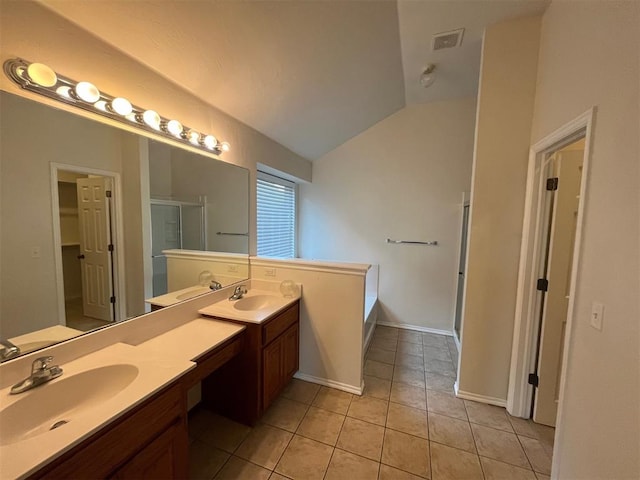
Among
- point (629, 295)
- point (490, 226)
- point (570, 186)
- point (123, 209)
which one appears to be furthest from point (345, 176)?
point (629, 295)

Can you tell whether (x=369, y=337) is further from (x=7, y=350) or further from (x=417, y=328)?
(x=7, y=350)

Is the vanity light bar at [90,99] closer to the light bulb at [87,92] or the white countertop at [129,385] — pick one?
the light bulb at [87,92]

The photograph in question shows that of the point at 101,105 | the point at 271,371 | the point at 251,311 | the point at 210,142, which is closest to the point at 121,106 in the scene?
the point at 101,105

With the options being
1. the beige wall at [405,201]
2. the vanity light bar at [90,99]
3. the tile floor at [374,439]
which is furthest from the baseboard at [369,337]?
the vanity light bar at [90,99]

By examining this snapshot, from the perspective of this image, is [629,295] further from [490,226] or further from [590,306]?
[490,226]

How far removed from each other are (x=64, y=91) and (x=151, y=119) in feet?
1.27

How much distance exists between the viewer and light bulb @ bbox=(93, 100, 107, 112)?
1.27 m

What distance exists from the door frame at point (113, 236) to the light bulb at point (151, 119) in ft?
1.17

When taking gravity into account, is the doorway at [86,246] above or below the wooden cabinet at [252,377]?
above

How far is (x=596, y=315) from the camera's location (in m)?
1.14

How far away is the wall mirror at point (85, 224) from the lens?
3.42 feet

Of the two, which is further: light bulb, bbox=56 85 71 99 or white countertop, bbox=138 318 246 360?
white countertop, bbox=138 318 246 360

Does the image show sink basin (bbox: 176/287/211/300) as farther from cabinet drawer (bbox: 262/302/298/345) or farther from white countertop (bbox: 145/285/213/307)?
cabinet drawer (bbox: 262/302/298/345)

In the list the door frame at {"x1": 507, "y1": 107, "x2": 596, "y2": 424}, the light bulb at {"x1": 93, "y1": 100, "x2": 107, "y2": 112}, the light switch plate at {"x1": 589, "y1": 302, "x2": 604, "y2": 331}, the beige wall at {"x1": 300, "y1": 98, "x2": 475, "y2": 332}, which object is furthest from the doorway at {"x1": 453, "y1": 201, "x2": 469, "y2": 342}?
the light bulb at {"x1": 93, "y1": 100, "x2": 107, "y2": 112}
